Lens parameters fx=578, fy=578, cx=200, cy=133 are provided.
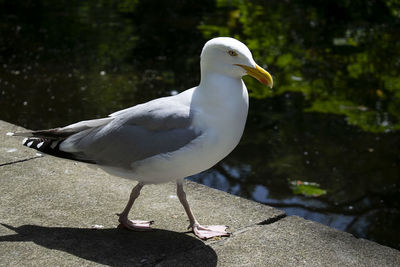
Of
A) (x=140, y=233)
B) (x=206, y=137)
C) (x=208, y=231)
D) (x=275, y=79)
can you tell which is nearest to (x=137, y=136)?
(x=206, y=137)

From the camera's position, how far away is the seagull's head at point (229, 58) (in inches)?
111

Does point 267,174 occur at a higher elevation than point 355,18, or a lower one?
lower

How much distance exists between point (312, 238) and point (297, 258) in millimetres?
239

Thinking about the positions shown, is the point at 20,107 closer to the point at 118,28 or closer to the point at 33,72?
the point at 33,72

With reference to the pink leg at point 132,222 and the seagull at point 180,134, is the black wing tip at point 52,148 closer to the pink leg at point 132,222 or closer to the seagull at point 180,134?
the seagull at point 180,134

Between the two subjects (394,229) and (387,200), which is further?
(387,200)

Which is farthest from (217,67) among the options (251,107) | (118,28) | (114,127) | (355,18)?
(355,18)

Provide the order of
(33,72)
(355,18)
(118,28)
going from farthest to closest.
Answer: (355,18)
(118,28)
(33,72)

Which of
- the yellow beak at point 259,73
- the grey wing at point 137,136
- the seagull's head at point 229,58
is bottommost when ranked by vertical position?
the grey wing at point 137,136

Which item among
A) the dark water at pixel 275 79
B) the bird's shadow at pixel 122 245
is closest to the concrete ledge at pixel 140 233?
the bird's shadow at pixel 122 245

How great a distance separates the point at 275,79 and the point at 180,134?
161 inches

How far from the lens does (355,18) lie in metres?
9.09

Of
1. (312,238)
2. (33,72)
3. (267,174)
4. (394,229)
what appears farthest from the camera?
(33,72)

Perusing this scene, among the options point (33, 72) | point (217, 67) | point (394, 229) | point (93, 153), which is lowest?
point (394, 229)
